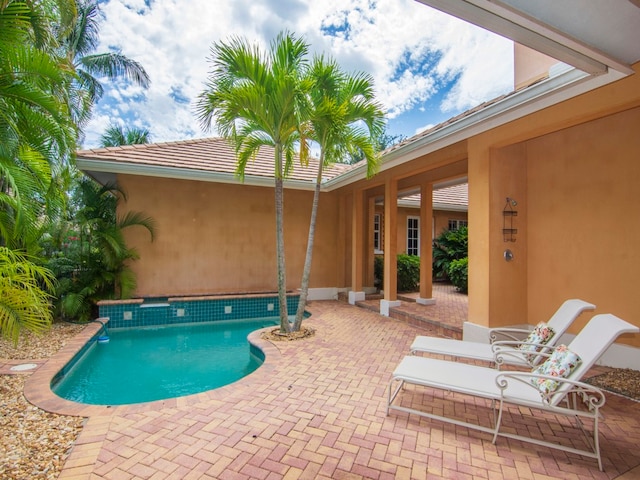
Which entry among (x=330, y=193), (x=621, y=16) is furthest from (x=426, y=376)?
(x=330, y=193)

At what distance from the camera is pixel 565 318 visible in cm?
437

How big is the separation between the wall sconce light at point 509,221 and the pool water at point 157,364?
5334mm

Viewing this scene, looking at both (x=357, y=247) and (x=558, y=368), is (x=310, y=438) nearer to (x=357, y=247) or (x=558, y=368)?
(x=558, y=368)

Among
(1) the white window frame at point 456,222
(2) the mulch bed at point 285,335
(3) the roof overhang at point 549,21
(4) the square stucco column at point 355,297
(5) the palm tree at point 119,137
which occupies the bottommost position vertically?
(2) the mulch bed at point 285,335

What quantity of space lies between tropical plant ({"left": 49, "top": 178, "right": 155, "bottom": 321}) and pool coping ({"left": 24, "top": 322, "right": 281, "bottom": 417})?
99.1 inches

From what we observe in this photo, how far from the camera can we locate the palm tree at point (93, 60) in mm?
18438

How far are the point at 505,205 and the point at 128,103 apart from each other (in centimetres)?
3316

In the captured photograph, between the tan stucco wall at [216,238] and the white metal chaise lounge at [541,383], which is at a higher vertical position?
the tan stucco wall at [216,238]

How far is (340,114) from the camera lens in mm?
6473

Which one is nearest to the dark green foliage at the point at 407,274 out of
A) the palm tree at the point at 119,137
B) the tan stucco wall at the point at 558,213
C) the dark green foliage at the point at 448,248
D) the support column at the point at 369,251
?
the support column at the point at 369,251

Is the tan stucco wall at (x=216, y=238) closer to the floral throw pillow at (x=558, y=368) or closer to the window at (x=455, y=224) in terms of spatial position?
the window at (x=455, y=224)

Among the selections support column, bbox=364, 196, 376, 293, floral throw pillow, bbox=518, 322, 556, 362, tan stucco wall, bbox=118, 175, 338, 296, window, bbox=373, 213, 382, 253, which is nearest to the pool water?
tan stucco wall, bbox=118, 175, 338, 296

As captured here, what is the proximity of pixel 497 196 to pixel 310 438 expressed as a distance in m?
5.26

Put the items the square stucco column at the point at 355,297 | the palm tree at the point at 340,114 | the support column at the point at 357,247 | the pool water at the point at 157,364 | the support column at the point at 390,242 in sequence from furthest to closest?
1. the square stucco column at the point at 355,297
2. the support column at the point at 357,247
3. the support column at the point at 390,242
4. the palm tree at the point at 340,114
5. the pool water at the point at 157,364
